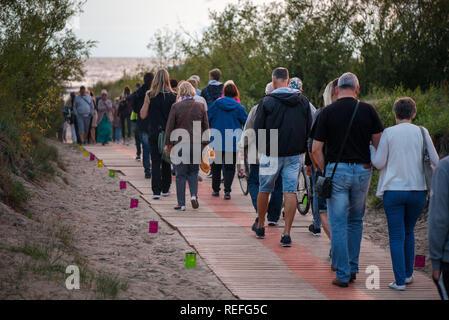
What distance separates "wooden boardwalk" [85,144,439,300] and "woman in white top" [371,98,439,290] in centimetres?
60

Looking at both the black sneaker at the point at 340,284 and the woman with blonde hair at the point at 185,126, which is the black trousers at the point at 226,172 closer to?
the woman with blonde hair at the point at 185,126

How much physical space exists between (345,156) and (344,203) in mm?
464

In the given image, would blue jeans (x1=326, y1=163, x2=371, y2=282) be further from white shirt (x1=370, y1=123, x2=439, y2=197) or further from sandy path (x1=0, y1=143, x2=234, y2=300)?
sandy path (x1=0, y1=143, x2=234, y2=300)

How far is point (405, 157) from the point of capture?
248 inches

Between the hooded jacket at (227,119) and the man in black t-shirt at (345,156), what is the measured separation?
16.3ft

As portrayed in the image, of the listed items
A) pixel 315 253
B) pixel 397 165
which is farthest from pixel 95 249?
pixel 397 165

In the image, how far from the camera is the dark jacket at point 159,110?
450 inches

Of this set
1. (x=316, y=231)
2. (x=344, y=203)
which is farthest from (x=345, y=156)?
(x=316, y=231)

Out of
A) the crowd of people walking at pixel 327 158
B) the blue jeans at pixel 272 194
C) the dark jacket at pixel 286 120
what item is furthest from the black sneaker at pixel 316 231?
the dark jacket at pixel 286 120

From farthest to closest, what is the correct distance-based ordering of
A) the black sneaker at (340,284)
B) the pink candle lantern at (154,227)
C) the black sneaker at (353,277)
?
the pink candle lantern at (154,227) < the black sneaker at (353,277) < the black sneaker at (340,284)

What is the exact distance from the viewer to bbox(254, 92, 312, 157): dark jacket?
26.1 ft

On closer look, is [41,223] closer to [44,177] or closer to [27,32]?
[44,177]

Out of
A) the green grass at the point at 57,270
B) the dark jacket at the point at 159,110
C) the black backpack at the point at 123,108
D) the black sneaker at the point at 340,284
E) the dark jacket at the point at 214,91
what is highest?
the dark jacket at the point at 214,91

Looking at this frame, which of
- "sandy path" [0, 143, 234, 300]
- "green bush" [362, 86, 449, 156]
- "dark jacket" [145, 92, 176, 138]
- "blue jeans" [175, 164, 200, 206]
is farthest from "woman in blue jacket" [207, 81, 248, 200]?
"green bush" [362, 86, 449, 156]
